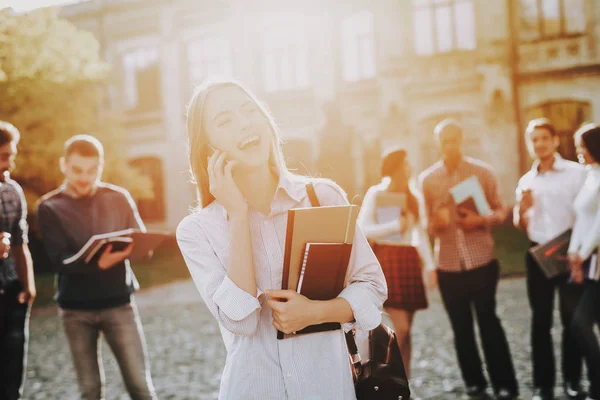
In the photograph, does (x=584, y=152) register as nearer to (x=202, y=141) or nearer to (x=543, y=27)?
(x=202, y=141)

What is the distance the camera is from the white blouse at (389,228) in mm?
4758

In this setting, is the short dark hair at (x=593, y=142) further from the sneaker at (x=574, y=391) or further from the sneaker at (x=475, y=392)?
the sneaker at (x=475, y=392)

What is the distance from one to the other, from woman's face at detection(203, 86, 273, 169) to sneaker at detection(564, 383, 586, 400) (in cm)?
379

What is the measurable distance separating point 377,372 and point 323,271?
1.53 feet

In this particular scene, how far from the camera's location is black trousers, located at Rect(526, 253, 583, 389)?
15.9ft

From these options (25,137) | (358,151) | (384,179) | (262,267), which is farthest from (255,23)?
(262,267)

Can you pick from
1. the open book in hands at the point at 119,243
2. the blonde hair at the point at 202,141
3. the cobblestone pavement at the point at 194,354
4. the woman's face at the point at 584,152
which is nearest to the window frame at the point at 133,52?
the cobblestone pavement at the point at 194,354

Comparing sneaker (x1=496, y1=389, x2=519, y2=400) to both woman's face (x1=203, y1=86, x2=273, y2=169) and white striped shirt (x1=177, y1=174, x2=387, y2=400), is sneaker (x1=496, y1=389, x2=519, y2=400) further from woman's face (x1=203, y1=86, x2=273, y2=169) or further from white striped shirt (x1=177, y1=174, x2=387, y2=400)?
woman's face (x1=203, y1=86, x2=273, y2=169)

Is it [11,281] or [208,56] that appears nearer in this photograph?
[11,281]

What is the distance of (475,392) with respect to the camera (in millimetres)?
5043

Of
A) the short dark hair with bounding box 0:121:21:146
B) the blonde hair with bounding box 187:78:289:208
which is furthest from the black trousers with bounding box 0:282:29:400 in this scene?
the blonde hair with bounding box 187:78:289:208

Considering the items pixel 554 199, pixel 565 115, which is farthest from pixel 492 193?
pixel 565 115

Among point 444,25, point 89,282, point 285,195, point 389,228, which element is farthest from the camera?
point 444,25

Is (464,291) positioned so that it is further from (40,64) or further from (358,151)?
(358,151)
